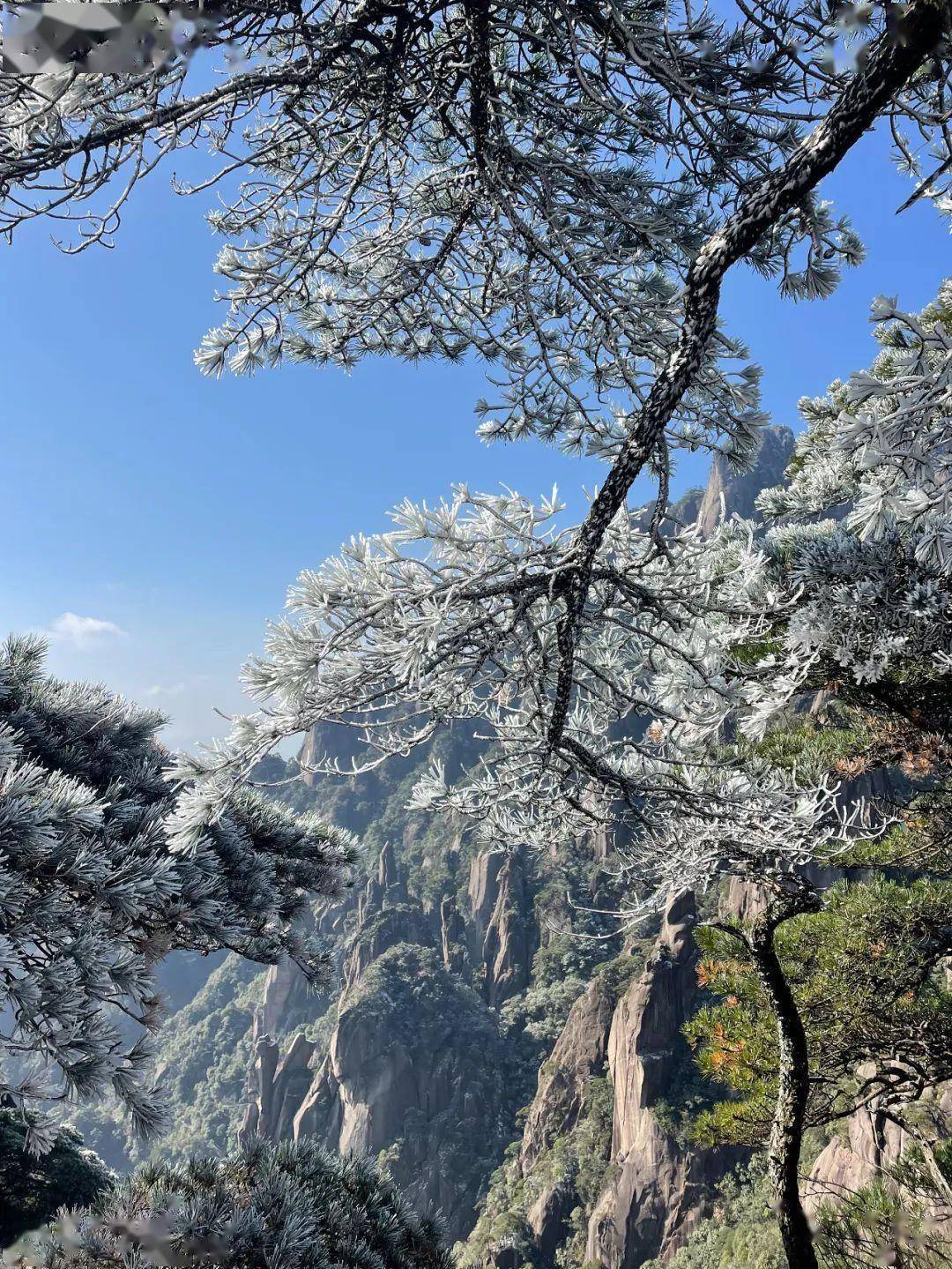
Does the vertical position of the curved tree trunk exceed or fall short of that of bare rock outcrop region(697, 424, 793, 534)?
it falls short

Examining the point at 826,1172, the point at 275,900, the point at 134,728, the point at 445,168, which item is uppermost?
the point at 445,168

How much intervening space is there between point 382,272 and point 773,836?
11.1 ft

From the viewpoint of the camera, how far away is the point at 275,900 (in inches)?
139

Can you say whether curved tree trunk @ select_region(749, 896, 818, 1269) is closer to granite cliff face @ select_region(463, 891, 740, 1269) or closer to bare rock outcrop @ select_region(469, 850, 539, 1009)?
granite cliff face @ select_region(463, 891, 740, 1269)

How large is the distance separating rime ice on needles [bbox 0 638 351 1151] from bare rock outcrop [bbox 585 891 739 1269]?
20.7 meters

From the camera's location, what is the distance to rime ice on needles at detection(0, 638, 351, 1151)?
6.21 ft

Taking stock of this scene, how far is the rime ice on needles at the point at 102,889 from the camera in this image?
1.89 metres

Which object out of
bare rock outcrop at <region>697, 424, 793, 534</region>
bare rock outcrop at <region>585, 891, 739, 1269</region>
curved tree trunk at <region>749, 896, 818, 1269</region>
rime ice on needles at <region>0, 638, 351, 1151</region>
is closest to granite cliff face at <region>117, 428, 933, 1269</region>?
bare rock outcrop at <region>585, 891, 739, 1269</region>

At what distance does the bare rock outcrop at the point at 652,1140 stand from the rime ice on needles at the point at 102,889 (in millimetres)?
20652

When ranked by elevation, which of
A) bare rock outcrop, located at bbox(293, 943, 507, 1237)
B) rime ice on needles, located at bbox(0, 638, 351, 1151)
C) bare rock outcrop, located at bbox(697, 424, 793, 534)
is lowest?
bare rock outcrop, located at bbox(293, 943, 507, 1237)

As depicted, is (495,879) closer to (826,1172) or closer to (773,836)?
(826,1172)

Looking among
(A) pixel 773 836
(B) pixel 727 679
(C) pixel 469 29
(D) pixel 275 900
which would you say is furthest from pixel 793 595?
(D) pixel 275 900

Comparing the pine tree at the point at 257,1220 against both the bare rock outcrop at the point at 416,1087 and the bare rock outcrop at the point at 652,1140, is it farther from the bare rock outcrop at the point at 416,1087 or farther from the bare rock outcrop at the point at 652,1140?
the bare rock outcrop at the point at 416,1087

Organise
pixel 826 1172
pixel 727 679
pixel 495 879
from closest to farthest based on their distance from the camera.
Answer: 1. pixel 727 679
2. pixel 826 1172
3. pixel 495 879
